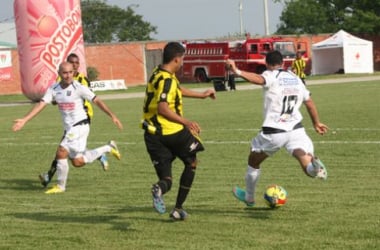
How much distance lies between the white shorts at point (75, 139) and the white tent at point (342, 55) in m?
52.2

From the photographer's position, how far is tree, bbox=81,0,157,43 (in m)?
117

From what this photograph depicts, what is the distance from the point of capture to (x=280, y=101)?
377 inches

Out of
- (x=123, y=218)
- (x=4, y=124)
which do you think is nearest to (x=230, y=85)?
(x=4, y=124)

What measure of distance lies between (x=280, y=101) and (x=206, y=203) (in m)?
1.84

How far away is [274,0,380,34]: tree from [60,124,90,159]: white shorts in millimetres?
64171

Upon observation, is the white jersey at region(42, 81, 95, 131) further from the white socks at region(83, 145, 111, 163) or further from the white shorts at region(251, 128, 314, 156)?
the white shorts at region(251, 128, 314, 156)

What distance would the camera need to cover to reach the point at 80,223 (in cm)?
955

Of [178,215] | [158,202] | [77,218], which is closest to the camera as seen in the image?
[158,202]

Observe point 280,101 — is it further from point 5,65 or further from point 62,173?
point 5,65

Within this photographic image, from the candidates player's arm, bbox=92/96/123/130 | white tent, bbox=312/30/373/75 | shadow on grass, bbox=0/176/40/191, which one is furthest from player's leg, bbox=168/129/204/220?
white tent, bbox=312/30/373/75

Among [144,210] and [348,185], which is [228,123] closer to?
[348,185]

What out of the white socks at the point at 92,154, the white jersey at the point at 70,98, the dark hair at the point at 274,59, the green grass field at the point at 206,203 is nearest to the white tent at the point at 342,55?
the green grass field at the point at 206,203

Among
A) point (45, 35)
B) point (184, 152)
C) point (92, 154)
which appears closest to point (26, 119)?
point (92, 154)

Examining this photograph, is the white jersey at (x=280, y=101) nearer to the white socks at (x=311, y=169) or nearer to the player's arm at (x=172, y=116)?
the white socks at (x=311, y=169)
